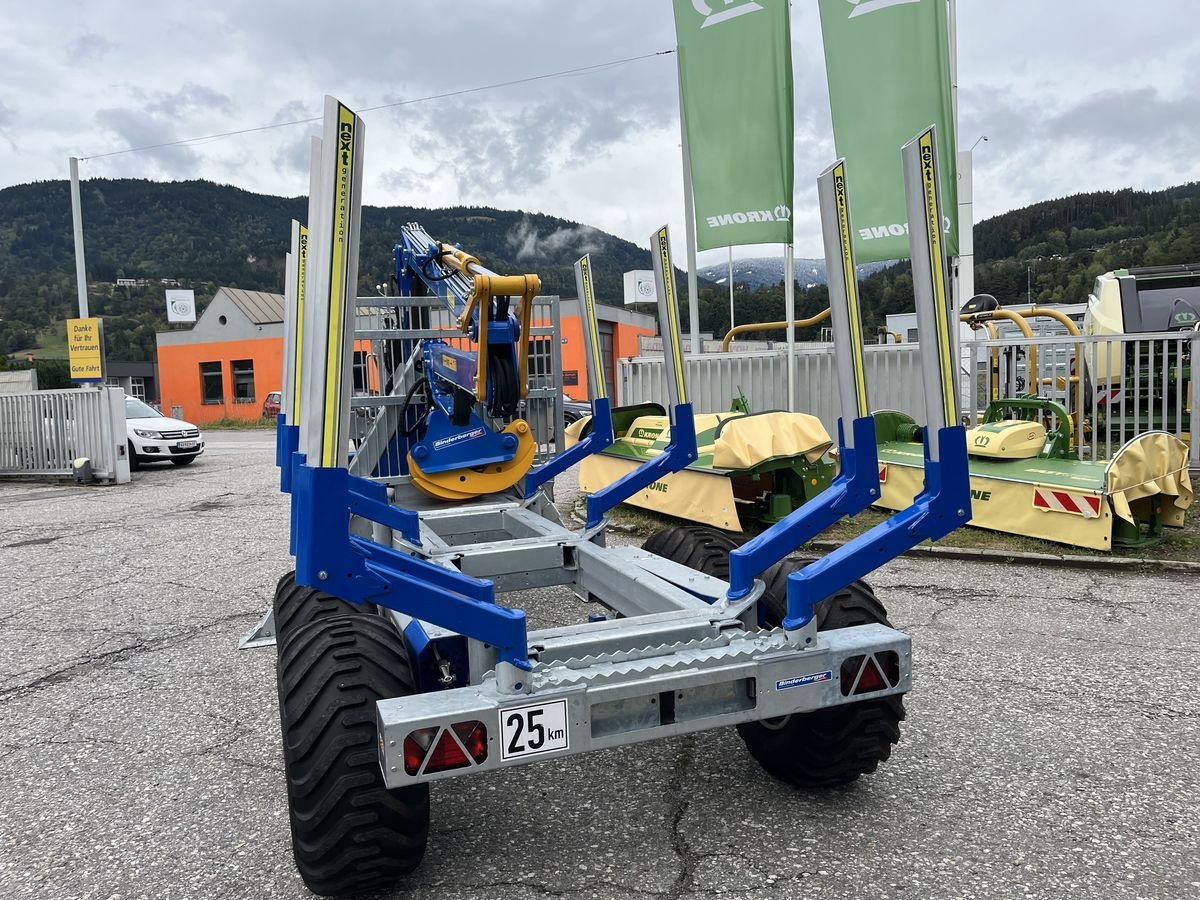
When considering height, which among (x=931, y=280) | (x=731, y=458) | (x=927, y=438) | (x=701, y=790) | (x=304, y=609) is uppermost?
(x=931, y=280)

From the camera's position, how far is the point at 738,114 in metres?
10.9

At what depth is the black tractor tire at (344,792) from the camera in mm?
2621

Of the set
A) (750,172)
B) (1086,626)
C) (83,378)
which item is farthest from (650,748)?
(83,378)

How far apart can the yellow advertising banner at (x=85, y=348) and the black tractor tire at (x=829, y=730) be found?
55.2 ft

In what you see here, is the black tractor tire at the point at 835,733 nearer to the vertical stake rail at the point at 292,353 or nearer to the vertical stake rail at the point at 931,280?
the vertical stake rail at the point at 931,280

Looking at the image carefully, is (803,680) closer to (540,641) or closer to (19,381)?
(540,641)

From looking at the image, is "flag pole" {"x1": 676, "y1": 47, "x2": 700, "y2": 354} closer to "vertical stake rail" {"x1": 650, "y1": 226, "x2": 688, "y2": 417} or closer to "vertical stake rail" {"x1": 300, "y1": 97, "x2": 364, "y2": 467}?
"vertical stake rail" {"x1": 650, "y1": 226, "x2": 688, "y2": 417}

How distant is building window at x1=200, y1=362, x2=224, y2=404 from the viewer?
46219 millimetres

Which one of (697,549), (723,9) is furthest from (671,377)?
(723,9)

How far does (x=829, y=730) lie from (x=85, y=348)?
17551 mm

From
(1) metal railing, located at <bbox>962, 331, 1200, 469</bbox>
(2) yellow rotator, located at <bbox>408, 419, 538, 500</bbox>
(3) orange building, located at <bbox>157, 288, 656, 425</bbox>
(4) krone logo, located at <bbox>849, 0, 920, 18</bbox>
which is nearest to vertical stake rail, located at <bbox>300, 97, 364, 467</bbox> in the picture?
(2) yellow rotator, located at <bbox>408, 419, 538, 500</bbox>

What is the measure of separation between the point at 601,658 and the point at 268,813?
149cm

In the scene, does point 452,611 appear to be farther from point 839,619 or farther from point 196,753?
point 196,753

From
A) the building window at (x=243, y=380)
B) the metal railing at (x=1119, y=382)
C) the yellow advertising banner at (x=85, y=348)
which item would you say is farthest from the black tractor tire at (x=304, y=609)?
the building window at (x=243, y=380)
